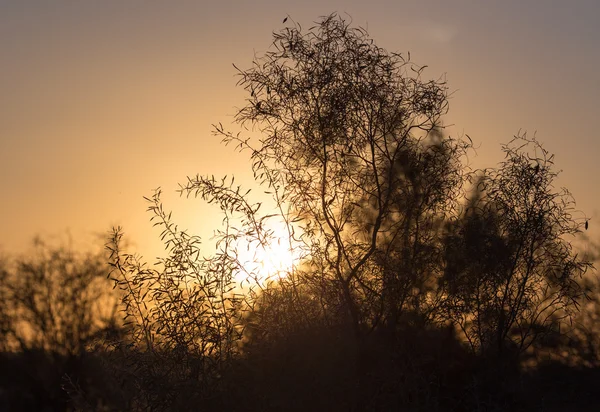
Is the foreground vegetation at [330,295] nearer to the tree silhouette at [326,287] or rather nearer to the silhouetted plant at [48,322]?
the tree silhouette at [326,287]

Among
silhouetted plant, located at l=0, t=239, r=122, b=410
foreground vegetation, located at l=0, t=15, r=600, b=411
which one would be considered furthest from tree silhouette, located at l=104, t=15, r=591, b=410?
silhouetted plant, located at l=0, t=239, r=122, b=410

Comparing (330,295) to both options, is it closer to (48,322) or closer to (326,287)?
(326,287)

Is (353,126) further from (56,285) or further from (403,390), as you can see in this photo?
(56,285)

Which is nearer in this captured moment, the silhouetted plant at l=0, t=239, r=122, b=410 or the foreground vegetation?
the foreground vegetation

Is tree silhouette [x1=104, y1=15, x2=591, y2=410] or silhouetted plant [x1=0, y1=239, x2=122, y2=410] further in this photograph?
silhouetted plant [x1=0, y1=239, x2=122, y2=410]

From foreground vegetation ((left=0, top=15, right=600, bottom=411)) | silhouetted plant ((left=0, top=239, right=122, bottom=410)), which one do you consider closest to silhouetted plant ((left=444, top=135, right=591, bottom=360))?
foreground vegetation ((left=0, top=15, right=600, bottom=411))

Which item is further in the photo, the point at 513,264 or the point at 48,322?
the point at 48,322

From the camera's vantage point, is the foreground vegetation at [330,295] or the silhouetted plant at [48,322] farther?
the silhouetted plant at [48,322]

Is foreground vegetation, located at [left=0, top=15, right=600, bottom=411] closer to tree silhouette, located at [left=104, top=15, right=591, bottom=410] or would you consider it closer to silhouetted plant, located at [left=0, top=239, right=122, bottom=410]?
tree silhouette, located at [left=104, top=15, right=591, bottom=410]

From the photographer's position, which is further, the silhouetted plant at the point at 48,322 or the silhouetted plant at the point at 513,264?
the silhouetted plant at the point at 48,322

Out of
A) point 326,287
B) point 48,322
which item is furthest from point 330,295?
point 48,322

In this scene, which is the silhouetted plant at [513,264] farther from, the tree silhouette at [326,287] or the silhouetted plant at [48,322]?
the silhouetted plant at [48,322]

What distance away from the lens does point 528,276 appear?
19.4 meters

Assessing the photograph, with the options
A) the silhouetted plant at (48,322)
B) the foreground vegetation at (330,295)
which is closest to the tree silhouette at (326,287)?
the foreground vegetation at (330,295)
